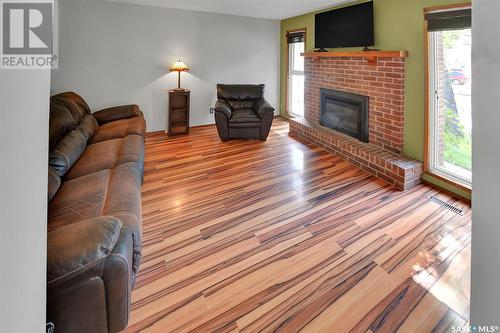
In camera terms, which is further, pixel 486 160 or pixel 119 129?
pixel 119 129

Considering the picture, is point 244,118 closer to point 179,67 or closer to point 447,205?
point 179,67

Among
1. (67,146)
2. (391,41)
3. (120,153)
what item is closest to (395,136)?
(391,41)

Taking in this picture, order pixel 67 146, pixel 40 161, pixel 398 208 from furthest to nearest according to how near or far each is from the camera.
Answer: pixel 398 208
pixel 67 146
pixel 40 161

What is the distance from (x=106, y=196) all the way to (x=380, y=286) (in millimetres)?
1746

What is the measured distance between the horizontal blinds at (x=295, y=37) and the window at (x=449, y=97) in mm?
2853

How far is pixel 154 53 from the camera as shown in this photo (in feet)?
16.5

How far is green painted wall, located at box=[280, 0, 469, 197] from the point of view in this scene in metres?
3.07

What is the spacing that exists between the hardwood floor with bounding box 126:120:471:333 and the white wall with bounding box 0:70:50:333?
0.81 metres

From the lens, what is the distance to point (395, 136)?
3.48 meters

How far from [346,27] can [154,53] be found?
320 cm

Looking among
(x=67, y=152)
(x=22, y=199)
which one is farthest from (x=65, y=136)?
(x=22, y=199)

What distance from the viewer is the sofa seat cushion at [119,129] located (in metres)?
3.25

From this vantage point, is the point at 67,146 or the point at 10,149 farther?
the point at 67,146

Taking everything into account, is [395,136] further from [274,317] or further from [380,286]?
[274,317]
